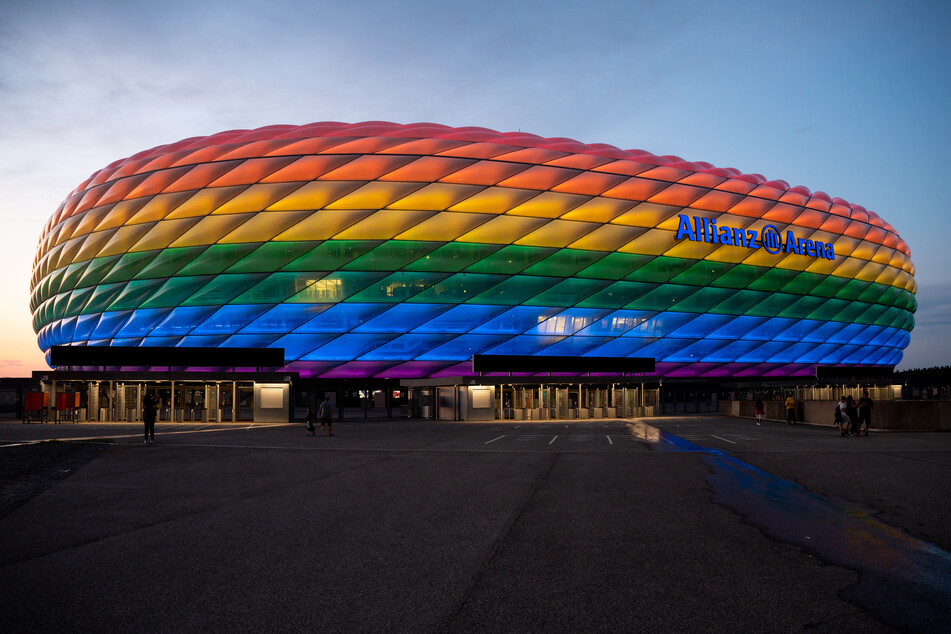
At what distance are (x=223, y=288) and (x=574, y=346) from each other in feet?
69.3

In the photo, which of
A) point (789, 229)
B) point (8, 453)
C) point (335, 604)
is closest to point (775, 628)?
point (335, 604)

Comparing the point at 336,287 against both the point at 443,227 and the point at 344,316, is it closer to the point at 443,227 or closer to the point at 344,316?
the point at 344,316

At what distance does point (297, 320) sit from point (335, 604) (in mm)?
35186

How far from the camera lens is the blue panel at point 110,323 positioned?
4122cm

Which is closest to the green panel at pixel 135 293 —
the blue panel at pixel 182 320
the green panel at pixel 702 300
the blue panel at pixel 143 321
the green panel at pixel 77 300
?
the blue panel at pixel 143 321

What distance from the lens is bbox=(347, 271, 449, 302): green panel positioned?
127ft

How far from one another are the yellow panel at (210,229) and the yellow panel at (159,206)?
2077 millimetres

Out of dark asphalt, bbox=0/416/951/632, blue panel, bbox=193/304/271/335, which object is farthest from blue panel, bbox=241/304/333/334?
dark asphalt, bbox=0/416/951/632

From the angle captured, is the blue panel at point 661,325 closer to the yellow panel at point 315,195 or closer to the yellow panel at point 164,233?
the yellow panel at point 315,195

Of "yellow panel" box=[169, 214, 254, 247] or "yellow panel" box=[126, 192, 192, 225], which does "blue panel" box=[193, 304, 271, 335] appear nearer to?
"yellow panel" box=[169, 214, 254, 247]

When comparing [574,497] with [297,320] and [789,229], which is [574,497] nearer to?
[297,320]

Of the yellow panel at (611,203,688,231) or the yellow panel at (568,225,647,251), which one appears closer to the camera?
the yellow panel at (568,225,647,251)

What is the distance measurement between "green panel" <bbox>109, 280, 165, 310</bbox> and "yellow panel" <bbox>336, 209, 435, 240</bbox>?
11678 millimetres

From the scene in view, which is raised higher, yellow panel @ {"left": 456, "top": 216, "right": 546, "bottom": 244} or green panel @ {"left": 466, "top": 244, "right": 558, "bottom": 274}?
yellow panel @ {"left": 456, "top": 216, "right": 546, "bottom": 244}
